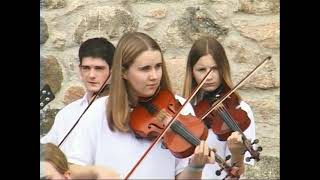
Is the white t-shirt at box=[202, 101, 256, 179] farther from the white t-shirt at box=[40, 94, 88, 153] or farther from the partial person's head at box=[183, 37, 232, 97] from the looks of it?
the white t-shirt at box=[40, 94, 88, 153]

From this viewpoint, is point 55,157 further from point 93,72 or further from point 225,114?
point 225,114

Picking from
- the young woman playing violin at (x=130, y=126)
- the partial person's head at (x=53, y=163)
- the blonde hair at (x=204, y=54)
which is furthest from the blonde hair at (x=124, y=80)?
the partial person's head at (x=53, y=163)

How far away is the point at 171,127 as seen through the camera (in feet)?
8.95

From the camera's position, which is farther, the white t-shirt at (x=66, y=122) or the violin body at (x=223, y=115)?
the white t-shirt at (x=66, y=122)

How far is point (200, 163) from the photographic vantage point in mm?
2764

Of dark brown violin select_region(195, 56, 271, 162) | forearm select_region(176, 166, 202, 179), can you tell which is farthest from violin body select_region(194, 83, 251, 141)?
forearm select_region(176, 166, 202, 179)

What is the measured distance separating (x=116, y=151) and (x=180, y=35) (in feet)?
2.14

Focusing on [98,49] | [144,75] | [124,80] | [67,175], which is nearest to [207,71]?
[144,75]

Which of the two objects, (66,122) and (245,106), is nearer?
(245,106)

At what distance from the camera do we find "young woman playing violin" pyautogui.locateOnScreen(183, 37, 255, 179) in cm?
277

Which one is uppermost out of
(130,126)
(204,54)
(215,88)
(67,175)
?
(204,54)

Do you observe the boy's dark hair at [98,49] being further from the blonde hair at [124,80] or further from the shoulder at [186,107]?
the shoulder at [186,107]

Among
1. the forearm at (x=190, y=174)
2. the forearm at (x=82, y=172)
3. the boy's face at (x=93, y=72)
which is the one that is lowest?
the forearm at (x=82, y=172)

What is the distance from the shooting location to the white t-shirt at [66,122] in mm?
2873
